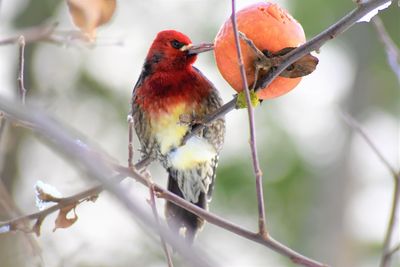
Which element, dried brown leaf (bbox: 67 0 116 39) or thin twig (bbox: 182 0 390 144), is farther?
dried brown leaf (bbox: 67 0 116 39)

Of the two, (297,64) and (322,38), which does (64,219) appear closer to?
(297,64)

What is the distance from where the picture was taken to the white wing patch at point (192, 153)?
3697 mm

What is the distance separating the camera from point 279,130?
26.8 feet

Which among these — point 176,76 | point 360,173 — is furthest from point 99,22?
point 360,173

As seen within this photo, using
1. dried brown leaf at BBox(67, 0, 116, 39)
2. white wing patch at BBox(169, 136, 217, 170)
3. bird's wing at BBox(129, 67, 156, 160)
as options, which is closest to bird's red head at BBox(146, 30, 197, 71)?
bird's wing at BBox(129, 67, 156, 160)

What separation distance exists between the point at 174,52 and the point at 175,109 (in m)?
0.26

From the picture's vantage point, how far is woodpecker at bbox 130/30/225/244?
358 centimetres

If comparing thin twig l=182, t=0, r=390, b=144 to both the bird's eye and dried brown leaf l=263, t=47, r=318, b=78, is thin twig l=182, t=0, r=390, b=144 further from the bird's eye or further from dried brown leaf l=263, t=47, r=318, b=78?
the bird's eye

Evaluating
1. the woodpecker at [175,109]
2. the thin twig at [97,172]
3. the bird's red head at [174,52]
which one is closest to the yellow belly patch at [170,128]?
the woodpecker at [175,109]

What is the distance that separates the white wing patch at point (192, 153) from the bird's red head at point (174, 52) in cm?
32

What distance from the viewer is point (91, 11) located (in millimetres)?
2750

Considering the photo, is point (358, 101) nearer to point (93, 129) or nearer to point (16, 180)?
point (93, 129)

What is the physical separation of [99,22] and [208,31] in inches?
224

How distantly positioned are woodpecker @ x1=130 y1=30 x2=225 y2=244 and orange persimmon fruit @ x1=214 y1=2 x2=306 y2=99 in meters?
0.90
